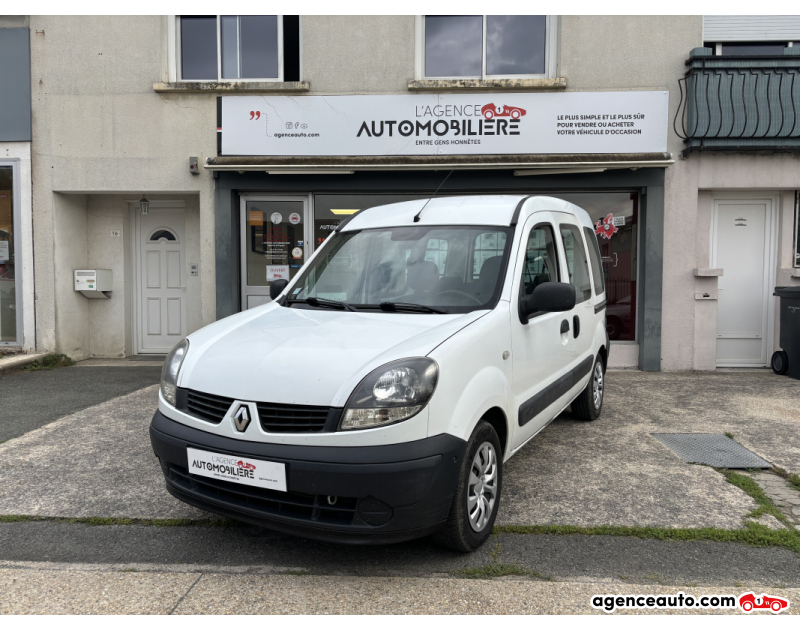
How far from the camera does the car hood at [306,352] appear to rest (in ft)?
8.45

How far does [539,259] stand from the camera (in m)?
3.88

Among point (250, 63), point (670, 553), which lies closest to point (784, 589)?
point (670, 553)

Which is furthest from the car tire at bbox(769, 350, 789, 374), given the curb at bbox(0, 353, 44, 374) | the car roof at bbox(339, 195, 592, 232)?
the curb at bbox(0, 353, 44, 374)

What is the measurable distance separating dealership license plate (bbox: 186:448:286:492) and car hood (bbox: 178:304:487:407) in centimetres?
28

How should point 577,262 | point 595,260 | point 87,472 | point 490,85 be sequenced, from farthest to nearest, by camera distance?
point 490,85 → point 595,260 → point 577,262 → point 87,472

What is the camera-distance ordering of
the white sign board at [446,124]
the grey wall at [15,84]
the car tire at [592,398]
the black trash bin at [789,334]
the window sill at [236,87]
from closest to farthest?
the car tire at [592,398], the black trash bin at [789,334], the white sign board at [446,124], the window sill at [236,87], the grey wall at [15,84]

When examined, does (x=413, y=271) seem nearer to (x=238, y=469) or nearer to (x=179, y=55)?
(x=238, y=469)

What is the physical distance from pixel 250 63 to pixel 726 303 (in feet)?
25.8

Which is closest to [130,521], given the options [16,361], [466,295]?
[466,295]

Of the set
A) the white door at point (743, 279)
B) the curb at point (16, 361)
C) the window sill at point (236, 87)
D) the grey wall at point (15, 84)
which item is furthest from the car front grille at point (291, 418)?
the grey wall at point (15, 84)

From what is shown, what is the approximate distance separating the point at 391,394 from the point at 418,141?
20.6ft

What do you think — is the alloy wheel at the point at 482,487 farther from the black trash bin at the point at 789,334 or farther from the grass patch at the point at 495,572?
the black trash bin at the point at 789,334

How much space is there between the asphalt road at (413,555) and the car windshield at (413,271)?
1290mm

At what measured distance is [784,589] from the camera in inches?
103
